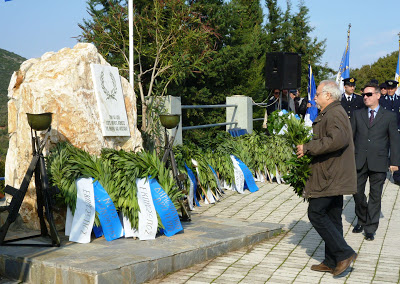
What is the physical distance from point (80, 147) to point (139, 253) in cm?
218

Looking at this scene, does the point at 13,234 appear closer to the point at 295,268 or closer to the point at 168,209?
the point at 168,209

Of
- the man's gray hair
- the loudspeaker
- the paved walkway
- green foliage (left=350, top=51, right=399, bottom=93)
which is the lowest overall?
the paved walkway

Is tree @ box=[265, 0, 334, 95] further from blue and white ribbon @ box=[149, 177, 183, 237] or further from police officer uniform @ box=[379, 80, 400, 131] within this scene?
blue and white ribbon @ box=[149, 177, 183, 237]

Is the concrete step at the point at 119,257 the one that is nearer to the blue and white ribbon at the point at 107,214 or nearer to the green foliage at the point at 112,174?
the blue and white ribbon at the point at 107,214

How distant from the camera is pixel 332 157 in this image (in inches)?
212

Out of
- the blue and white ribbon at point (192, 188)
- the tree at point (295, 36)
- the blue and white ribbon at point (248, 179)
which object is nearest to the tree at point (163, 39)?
the blue and white ribbon at point (248, 179)

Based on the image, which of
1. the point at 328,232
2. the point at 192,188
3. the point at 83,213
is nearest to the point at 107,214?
the point at 83,213

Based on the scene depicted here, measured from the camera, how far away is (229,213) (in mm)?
8383

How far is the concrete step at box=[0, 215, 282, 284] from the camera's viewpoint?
4.88 metres

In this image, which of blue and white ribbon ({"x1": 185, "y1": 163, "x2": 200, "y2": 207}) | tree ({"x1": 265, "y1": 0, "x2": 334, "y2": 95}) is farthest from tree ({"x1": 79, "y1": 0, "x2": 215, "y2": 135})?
tree ({"x1": 265, "y1": 0, "x2": 334, "y2": 95})

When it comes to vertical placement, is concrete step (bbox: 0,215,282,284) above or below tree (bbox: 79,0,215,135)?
below

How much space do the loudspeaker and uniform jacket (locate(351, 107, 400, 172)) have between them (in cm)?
725

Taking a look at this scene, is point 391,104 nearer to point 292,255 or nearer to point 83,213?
point 292,255

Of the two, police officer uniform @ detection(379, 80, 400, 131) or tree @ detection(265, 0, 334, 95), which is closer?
police officer uniform @ detection(379, 80, 400, 131)
